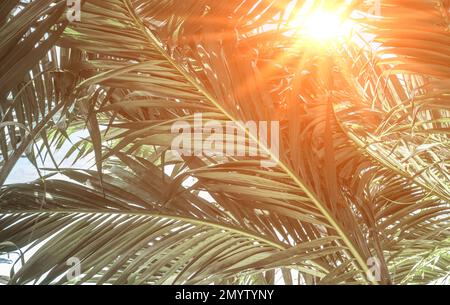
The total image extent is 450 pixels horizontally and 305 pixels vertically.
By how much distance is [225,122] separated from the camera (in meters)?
1.15

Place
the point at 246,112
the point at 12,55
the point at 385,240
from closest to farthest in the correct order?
the point at 12,55 < the point at 246,112 < the point at 385,240

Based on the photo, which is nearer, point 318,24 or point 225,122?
point 318,24

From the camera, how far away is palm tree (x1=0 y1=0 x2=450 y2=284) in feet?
3.03

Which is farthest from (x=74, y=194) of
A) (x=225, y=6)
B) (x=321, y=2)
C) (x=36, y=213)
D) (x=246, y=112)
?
(x=321, y=2)

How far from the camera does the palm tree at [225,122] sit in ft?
3.03
